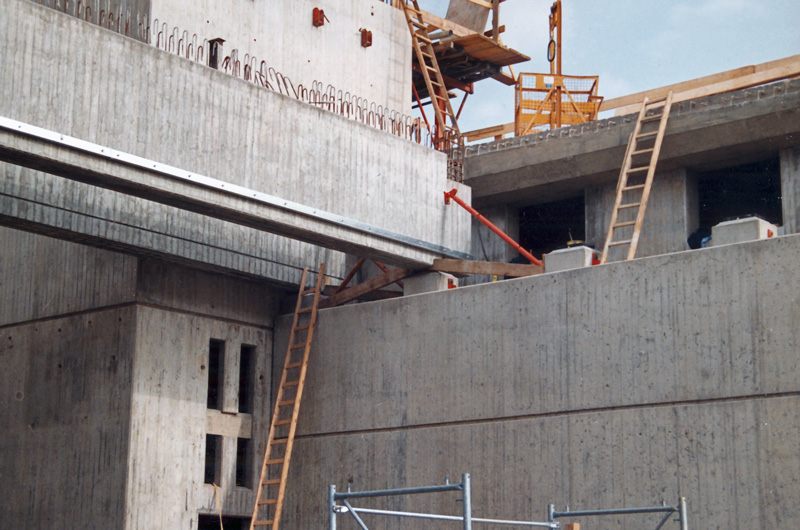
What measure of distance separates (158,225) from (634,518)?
806 cm

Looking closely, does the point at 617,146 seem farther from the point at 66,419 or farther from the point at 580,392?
the point at 66,419

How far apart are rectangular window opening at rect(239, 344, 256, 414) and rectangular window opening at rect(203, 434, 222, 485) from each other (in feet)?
2.66

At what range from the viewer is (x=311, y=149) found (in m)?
16.8

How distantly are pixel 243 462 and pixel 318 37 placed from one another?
7.77m

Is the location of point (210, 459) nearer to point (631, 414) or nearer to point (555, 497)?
point (555, 497)

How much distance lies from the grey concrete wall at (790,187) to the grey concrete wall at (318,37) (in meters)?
7.27

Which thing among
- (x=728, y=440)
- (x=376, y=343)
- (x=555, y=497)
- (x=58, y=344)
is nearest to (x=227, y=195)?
(x=376, y=343)

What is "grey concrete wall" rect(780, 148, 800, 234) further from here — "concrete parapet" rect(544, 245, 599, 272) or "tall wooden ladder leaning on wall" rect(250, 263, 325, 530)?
"tall wooden ladder leaning on wall" rect(250, 263, 325, 530)

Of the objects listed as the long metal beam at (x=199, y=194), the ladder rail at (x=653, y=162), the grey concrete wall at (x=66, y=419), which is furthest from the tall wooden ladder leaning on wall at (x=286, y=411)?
the ladder rail at (x=653, y=162)

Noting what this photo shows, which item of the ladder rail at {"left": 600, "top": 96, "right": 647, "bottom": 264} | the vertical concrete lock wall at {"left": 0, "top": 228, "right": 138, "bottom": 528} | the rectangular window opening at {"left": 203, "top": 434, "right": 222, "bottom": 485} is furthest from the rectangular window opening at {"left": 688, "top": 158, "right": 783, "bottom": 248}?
the vertical concrete lock wall at {"left": 0, "top": 228, "right": 138, "bottom": 528}

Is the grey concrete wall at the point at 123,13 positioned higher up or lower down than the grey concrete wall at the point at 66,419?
higher up

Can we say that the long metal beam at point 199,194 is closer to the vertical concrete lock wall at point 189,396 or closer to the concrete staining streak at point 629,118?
the vertical concrete lock wall at point 189,396

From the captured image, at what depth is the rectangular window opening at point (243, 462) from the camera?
1834 cm

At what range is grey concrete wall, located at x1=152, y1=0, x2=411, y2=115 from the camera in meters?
18.4
